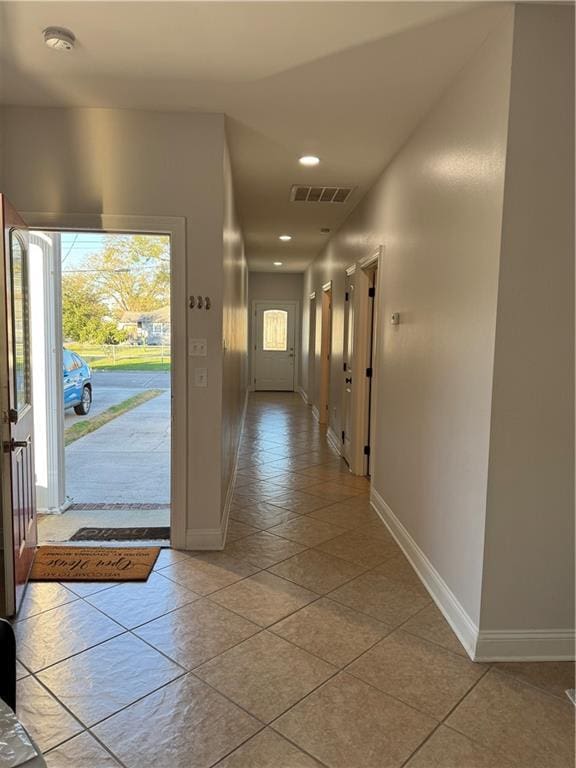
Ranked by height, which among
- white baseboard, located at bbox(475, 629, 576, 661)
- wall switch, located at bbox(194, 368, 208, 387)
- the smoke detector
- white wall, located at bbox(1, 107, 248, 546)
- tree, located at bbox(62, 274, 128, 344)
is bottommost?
white baseboard, located at bbox(475, 629, 576, 661)

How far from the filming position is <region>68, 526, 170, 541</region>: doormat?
3576 mm

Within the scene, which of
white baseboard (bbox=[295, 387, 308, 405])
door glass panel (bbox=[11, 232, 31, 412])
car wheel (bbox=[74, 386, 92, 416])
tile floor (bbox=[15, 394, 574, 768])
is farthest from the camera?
white baseboard (bbox=[295, 387, 308, 405])

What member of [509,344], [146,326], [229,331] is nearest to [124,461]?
[229,331]

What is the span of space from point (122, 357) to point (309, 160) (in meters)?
9.56

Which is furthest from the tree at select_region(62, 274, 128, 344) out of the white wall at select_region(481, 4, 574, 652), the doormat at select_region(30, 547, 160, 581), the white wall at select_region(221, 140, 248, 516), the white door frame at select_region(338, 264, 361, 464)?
the white wall at select_region(481, 4, 574, 652)

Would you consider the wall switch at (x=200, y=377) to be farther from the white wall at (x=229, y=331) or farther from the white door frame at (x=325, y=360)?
the white door frame at (x=325, y=360)

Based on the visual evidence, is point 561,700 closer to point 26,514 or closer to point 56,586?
point 56,586

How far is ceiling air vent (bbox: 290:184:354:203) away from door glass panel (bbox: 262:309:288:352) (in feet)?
22.2

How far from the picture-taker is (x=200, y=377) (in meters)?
3.31

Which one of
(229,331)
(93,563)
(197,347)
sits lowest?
(93,563)

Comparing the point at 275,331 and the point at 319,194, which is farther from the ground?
the point at 319,194

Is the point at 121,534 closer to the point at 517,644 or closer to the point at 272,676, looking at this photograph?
the point at 272,676

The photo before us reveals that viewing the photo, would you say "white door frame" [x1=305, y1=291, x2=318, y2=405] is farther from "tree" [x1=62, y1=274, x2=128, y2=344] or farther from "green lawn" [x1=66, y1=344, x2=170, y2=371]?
"tree" [x1=62, y1=274, x2=128, y2=344]

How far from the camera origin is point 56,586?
9.41ft
